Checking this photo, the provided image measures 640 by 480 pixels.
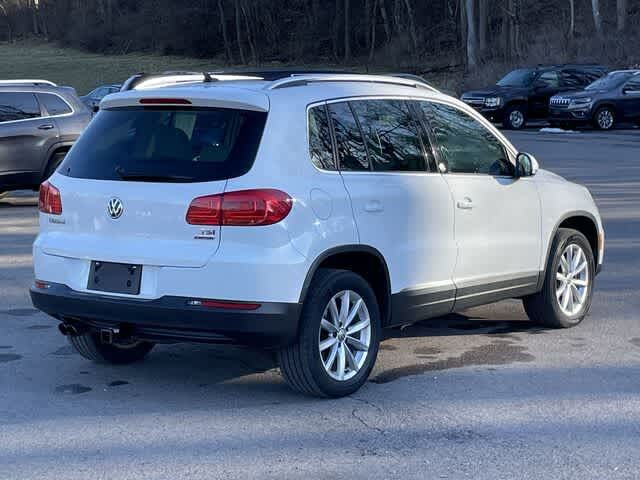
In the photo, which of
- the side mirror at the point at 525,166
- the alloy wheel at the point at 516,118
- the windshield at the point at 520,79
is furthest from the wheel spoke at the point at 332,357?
the windshield at the point at 520,79

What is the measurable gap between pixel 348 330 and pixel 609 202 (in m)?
10.2

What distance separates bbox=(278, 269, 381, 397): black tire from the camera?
6199mm

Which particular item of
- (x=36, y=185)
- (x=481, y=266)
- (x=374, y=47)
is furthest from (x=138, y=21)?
(x=481, y=266)

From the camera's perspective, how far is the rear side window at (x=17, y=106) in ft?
53.9

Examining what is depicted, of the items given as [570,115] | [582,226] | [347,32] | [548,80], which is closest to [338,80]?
[582,226]

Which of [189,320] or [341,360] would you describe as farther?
[341,360]

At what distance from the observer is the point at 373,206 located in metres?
6.55

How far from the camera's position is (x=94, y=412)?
6262mm

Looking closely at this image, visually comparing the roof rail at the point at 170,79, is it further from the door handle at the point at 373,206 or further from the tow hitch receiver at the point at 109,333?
the tow hitch receiver at the point at 109,333

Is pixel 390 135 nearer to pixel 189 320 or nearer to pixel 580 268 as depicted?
pixel 189 320

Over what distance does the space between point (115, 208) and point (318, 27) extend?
78691 mm

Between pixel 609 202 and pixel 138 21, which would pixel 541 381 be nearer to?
pixel 609 202

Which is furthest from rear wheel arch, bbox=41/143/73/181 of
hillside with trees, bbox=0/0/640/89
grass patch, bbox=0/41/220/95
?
grass patch, bbox=0/41/220/95

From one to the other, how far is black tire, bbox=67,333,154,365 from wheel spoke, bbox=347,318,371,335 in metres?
1.58
